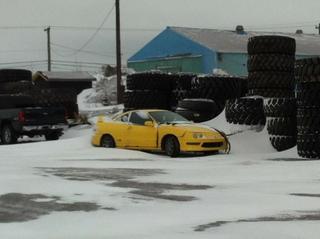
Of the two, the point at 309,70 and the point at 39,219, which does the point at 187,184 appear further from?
the point at 309,70

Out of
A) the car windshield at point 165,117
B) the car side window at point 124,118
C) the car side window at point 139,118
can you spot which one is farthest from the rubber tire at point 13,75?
the car windshield at point 165,117

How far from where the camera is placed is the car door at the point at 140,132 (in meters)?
17.9

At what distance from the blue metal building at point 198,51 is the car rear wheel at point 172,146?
29.2 m

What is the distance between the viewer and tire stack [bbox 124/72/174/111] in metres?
22.9

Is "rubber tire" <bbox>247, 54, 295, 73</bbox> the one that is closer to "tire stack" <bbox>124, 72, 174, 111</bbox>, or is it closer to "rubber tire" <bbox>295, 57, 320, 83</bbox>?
"tire stack" <bbox>124, 72, 174, 111</bbox>

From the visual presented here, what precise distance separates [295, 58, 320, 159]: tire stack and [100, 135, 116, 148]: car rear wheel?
5.59m

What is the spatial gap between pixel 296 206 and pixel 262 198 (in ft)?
2.38

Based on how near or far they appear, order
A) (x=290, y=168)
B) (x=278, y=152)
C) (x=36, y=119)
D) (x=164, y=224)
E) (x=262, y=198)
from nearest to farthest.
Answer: (x=164, y=224)
(x=262, y=198)
(x=290, y=168)
(x=278, y=152)
(x=36, y=119)

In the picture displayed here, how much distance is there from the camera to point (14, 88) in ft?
105

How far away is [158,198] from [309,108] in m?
8.20

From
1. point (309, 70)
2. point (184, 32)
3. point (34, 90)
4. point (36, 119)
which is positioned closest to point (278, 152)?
point (309, 70)

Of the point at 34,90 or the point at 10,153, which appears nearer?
the point at 10,153

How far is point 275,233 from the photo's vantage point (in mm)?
6715

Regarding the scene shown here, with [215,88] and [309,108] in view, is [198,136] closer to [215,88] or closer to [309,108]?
→ [309,108]
